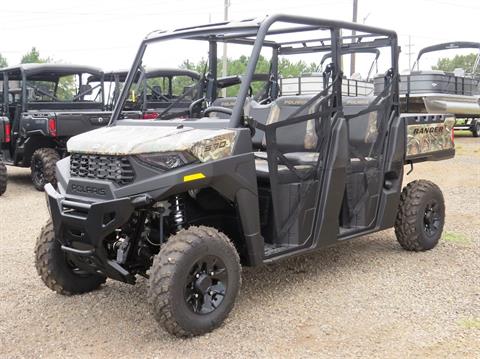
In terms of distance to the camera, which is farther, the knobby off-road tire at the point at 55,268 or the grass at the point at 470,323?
the knobby off-road tire at the point at 55,268

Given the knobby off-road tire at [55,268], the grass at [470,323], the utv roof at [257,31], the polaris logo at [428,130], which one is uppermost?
the utv roof at [257,31]

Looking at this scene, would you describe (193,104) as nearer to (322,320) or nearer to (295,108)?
(295,108)

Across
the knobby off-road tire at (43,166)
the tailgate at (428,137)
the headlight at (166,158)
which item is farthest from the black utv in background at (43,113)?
the headlight at (166,158)

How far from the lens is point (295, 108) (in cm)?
494

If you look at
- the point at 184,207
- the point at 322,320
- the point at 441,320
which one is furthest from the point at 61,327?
the point at 441,320

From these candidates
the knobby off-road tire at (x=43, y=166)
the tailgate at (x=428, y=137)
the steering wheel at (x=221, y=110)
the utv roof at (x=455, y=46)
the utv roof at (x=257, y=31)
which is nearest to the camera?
the steering wheel at (x=221, y=110)

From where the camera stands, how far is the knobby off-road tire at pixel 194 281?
3.75 metres

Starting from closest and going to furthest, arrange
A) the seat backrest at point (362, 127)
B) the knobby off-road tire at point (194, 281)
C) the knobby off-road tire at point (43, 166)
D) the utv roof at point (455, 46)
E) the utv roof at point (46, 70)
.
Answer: the knobby off-road tire at point (194, 281), the seat backrest at point (362, 127), the knobby off-road tire at point (43, 166), the utv roof at point (46, 70), the utv roof at point (455, 46)

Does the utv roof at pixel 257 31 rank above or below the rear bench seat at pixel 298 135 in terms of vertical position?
above

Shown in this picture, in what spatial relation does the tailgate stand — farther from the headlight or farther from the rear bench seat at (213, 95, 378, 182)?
the headlight

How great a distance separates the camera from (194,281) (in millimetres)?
3949

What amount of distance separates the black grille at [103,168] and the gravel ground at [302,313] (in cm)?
101

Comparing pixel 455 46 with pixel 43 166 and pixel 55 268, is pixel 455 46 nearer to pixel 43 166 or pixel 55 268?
pixel 43 166

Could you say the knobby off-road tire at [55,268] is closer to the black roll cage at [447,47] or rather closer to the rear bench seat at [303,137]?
the rear bench seat at [303,137]
